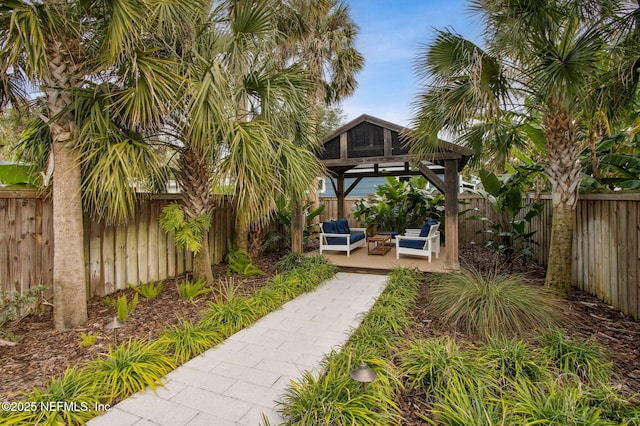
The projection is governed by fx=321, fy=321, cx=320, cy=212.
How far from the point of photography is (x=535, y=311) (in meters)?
4.08

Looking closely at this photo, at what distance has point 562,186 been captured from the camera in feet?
16.6

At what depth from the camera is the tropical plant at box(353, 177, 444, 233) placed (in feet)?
37.1

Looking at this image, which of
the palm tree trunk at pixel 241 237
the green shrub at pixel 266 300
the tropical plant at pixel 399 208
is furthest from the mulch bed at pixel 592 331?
the tropical plant at pixel 399 208

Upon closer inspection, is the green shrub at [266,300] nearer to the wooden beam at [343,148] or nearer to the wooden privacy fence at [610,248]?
the wooden beam at [343,148]

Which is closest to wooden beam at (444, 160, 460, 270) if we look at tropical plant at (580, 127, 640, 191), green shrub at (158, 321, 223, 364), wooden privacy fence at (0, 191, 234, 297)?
tropical plant at (580, 127, 640, 191)

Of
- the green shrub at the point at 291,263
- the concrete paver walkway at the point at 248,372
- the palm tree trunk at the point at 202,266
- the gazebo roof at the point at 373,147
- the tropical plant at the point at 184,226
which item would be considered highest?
the gazebo roof at the point at 373,147

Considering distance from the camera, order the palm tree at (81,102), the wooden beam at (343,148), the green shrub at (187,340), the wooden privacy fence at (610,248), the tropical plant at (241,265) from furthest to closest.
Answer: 1. the wooden beam at (343,148)
2. the tropical plant at (241,265)
3. the wooden privacy fence at (610,248)
4. the palm tree at (81,102)
5. the green shrub at (187,340)

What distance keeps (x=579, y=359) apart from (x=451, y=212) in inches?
165

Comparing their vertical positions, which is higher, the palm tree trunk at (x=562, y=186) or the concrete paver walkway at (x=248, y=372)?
the palm tree trunk at (x=562, y=186)

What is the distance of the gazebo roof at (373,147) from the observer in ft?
22.5

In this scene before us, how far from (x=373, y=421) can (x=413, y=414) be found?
0.49 meters

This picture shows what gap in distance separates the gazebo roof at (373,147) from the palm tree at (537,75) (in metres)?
1.40

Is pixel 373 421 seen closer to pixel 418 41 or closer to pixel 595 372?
pixel 595 372

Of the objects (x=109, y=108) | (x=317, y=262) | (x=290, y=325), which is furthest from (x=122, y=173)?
(x=317, y=262)
